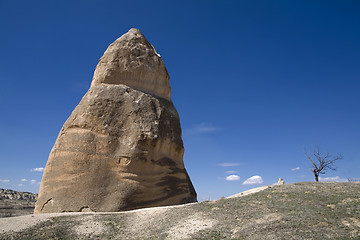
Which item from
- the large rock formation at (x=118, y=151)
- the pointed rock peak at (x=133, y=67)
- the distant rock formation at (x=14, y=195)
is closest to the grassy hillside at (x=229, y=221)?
the large rock formation at (x=118, y=151)

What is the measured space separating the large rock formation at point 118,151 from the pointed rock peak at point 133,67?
1.8 inches

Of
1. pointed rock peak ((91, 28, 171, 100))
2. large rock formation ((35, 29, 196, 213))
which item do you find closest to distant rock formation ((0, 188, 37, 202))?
large rock formation ((35, 29, 196, 213))

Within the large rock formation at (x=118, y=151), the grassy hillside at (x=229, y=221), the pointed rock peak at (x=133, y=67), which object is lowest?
the grassy hillside at (x=229, y=221)

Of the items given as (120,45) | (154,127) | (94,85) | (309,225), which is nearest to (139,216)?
(154,127)

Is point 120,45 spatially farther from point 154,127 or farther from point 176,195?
point 176,195

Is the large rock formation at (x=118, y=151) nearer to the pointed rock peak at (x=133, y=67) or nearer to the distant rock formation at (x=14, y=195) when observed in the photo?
the pointed rock peak at (x=133, y=67)

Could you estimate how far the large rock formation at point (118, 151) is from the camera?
10945mm

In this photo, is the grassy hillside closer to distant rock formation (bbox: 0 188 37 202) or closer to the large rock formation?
the large rock formation

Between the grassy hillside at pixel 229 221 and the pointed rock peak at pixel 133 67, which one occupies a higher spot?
the pointed rock peak at pixel 133 67

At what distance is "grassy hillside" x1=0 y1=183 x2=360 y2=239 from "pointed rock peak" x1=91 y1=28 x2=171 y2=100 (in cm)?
619

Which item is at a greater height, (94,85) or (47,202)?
(94,85)

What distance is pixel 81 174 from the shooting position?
11.1 metres

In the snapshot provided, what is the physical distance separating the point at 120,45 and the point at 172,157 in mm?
5820

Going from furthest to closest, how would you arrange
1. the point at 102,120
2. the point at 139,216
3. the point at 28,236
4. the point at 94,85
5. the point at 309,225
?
the point at 94,85
the point at 102,120
the point at 139,216
the point at 28,236
the point at 309,225
